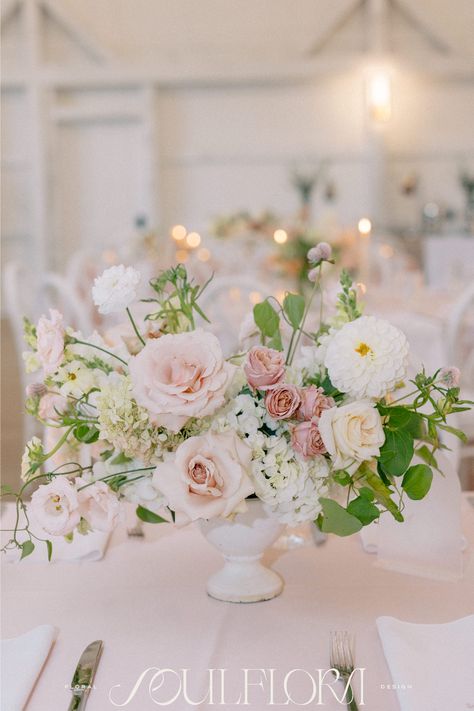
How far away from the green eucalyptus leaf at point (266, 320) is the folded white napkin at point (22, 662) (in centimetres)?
45

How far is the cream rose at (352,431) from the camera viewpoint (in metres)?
A: 0.98

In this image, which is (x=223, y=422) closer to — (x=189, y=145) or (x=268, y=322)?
(x=268, y=322)

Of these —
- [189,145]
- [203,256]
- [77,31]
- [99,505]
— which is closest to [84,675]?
[99,505]

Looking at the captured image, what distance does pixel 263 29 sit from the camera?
9.10 meters

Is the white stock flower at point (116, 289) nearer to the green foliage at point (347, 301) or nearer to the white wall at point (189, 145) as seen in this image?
the green foliage at point (347, 301)

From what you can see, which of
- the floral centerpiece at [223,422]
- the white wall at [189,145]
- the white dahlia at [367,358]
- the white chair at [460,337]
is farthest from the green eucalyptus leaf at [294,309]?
the white wall at [189,145]

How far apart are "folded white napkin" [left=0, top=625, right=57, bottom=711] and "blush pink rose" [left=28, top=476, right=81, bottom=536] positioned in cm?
13

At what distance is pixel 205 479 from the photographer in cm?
98

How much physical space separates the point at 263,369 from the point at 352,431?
12 centimetres

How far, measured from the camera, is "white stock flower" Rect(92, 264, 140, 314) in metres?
1.03

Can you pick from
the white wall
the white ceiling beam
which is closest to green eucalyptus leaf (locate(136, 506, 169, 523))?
the white wall

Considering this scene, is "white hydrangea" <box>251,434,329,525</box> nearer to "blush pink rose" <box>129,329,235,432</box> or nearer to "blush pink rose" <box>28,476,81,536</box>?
"blush pink rose" <box>129,329,235,432</box>

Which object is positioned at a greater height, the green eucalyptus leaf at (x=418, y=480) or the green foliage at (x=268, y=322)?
the green foliage at (x=268, y=322)

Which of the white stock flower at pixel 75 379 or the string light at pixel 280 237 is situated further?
the string light at pixel 280 237
